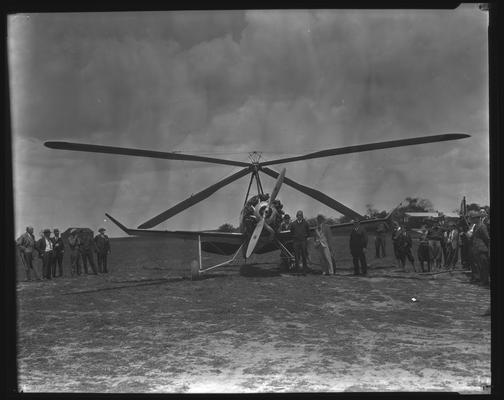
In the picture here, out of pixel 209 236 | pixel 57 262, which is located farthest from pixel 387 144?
pixel 57 262

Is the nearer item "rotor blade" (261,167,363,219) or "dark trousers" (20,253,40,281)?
"dark trousers" (20,253,40,281)

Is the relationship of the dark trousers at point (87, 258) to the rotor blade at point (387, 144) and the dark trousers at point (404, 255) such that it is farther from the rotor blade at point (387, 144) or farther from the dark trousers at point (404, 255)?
the dark trousers at point (404, 255)

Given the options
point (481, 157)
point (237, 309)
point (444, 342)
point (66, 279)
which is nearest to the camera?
point (444, 342)

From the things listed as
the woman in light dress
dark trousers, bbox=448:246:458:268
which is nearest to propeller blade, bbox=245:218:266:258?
the woman in light dress

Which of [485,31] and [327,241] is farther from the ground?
[485,31]

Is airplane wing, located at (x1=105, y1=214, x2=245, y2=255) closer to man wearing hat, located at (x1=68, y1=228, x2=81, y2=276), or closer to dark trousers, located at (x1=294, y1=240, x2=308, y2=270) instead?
man wearing hat, located at (x1=68, y1=228, x2=81, y2=276)
